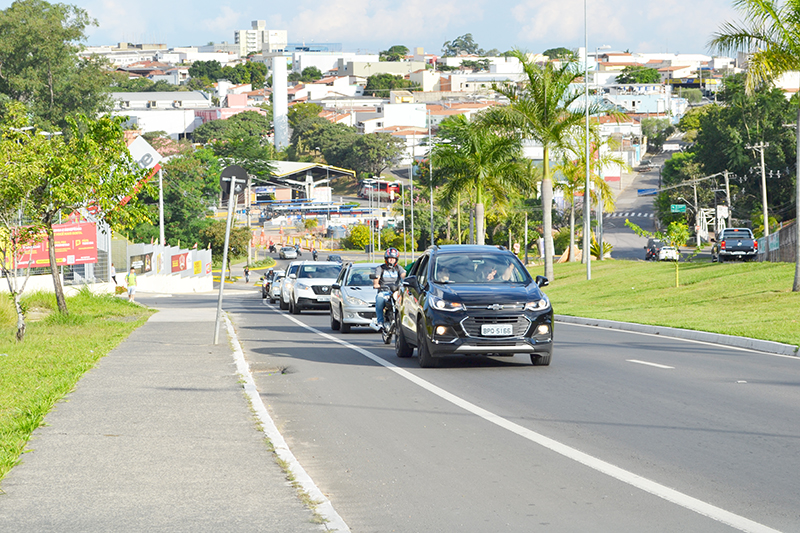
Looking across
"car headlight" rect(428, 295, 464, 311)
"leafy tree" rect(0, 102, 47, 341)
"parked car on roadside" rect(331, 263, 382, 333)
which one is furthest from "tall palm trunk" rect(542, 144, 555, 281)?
"car headlight" rect(428, 295, 464, 311)

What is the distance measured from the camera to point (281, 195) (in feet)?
478

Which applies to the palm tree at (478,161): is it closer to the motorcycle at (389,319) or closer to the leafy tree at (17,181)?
the leafy tree at (17,181)

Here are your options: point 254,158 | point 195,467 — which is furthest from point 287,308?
point 254,158

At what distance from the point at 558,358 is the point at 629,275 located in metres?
25.3

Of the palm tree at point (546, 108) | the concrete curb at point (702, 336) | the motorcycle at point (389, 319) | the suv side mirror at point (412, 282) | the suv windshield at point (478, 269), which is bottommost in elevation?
the concrete curb at point (702, 336)

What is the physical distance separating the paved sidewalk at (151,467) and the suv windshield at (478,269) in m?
4.08

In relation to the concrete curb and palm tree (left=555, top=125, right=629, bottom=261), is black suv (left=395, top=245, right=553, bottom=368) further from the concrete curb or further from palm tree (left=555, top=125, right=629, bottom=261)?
palm tree (left=555, top=125, right=629, bottom=261)

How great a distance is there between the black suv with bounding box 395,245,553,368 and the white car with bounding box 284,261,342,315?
15775mm

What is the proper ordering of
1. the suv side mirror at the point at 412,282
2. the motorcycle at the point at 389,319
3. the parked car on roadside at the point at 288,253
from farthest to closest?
the parked car on roadside at the point at 288,253 → the motorcycle at the point at 389,319 → the suv side mirror at the point at 412,282

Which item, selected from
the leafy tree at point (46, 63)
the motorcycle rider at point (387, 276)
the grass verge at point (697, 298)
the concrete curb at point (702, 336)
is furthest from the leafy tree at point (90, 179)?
the leafy tree at point (46, 63)

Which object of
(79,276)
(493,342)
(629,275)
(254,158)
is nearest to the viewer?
(493,342)

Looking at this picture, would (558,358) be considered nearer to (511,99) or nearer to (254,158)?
(511,99)

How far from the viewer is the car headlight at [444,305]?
45.8 ft

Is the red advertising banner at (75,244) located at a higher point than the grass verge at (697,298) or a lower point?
higher
